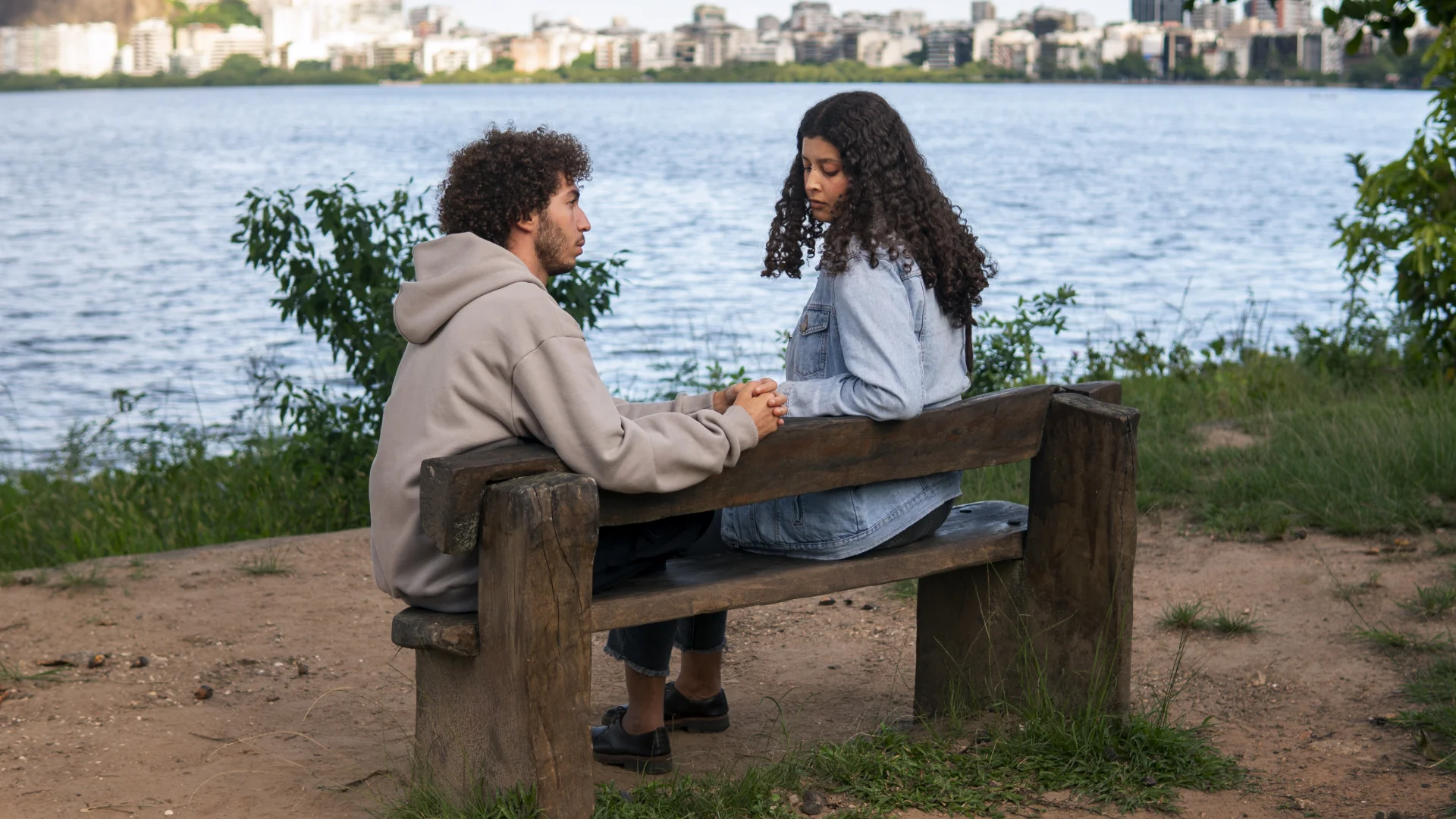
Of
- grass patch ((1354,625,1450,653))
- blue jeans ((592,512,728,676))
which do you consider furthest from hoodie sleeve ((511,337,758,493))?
grass patch ((1354,625,1450,653))

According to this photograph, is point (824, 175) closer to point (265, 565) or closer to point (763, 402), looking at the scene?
point (763, 402)

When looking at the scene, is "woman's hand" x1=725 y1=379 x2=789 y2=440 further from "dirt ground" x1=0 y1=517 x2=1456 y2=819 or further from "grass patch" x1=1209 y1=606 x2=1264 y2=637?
"grass patch" x1=1209 y1=606 x2=1264 y2=637

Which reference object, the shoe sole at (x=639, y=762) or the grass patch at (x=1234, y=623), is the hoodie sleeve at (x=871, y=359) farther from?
the grass patch at (x=1234, y=623)

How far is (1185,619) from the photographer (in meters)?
4.81

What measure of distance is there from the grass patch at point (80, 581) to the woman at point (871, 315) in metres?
2.94

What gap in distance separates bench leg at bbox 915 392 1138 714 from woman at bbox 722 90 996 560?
296 millimetres

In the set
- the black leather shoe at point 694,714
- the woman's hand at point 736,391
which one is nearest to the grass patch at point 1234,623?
the black leather shoe at point 694,714

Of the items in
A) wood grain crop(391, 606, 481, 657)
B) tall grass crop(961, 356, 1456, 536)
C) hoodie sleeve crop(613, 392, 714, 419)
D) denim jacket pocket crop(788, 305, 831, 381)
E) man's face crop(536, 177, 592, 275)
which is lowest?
tall grass crop(961, 356, 1456, 536)

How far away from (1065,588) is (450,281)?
1.74m

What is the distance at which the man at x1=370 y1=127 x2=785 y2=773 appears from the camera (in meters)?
2.94

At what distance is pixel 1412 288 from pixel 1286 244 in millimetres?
16980

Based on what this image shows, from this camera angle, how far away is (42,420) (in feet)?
37.7

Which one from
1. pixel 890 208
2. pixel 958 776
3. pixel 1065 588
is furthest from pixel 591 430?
pixel 1065 588

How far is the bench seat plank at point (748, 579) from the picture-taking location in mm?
3039
